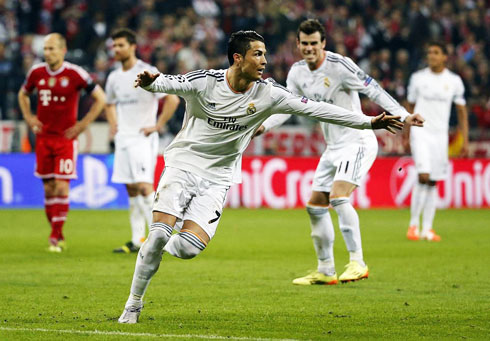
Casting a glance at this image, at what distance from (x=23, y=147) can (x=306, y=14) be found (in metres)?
9.60

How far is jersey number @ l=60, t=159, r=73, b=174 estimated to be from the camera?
11812 mm

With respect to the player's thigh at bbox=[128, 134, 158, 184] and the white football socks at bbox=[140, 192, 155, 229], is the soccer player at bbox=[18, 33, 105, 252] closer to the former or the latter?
the player's thigh at bbox=[128, 134, 158, 184]

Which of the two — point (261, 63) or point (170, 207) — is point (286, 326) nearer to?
point (170, 207)

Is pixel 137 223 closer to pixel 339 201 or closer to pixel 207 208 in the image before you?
pixel 339 201

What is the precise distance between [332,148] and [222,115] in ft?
8.97

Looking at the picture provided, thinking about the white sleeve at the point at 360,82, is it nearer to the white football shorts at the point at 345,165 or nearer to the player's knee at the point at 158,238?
the white football shorts at the point at 345,165

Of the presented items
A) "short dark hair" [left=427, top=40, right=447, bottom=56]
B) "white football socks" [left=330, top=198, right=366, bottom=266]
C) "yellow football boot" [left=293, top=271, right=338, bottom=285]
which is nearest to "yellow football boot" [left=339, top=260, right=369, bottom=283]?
"white football socks" [left=330, top=198, right=366, bottom=266]

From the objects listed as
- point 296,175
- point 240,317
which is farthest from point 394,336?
point 296,175

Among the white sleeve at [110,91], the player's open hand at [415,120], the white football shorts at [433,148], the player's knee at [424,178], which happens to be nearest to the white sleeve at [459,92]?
the white football shorts at [433,148]

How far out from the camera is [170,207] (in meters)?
6.73

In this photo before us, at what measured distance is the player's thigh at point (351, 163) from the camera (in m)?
9.16

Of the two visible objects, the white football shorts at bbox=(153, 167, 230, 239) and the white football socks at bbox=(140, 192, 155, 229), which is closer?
the white football shorts at bbox=(153, 167, 230, 239)

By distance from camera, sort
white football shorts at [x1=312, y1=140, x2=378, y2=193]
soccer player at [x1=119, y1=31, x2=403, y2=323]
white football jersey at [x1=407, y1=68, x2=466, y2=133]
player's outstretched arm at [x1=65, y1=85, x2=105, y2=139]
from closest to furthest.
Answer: soccer player at [x1=119, y1=31, x2=403, y2=323], white football shorts at [x1=312, y1=140, x2=378, y2=193], player's outstretched arm at [x1=65, y1=85, x2=105, y2=139], white football jersey at [x1=407, y1=68, x2=466, y2=133]

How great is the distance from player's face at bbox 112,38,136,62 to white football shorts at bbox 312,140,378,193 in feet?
12.0
